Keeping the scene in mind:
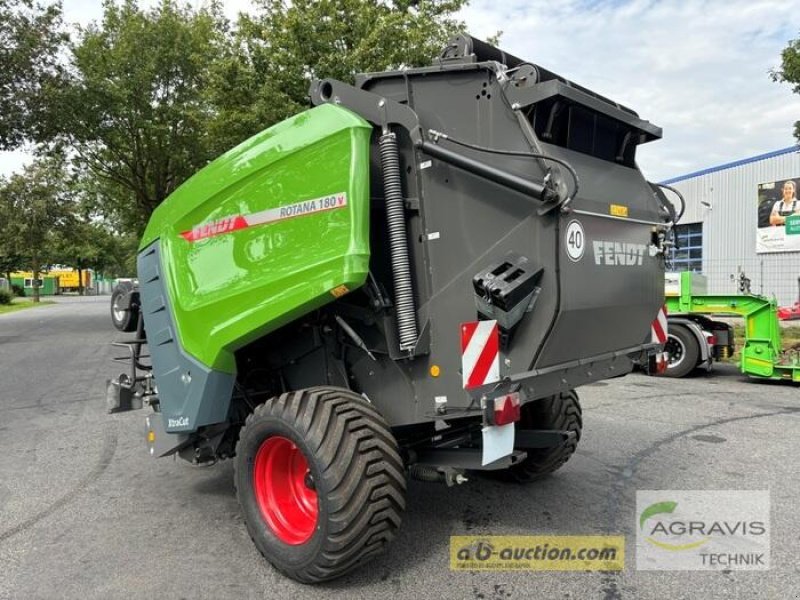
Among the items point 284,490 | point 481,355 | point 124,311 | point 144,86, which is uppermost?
point 144,86

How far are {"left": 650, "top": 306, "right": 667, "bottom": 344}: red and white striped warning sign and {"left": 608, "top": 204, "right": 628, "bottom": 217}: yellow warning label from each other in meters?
0.82

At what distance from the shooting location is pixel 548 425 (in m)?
4.36

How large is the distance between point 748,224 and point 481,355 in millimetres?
22819

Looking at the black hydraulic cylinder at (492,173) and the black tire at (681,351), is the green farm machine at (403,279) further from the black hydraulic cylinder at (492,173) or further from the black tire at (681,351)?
the black tire at (681,351)

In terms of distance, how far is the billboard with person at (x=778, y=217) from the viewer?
68.1 ft

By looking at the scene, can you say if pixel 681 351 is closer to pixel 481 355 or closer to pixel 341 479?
pixel 481 355

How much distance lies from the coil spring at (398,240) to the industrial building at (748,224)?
18.6 meters

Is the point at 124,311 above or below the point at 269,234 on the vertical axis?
below

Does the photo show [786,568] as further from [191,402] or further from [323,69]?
[323,69]

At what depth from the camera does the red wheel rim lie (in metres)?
3.40

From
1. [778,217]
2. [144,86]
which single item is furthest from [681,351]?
[144,86]

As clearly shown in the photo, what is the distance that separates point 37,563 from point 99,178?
25721mm

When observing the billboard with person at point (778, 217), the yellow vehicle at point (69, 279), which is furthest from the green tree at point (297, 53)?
the yellow vehicle at point (69, 279)

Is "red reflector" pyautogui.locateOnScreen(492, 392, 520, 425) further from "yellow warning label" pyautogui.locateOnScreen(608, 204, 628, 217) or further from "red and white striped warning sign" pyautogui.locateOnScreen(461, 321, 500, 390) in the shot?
"yellow warning label" pyautogui.locateOnScreen(608, 204, 628, 217)
